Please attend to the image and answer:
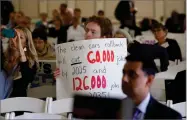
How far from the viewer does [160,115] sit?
1.56 m

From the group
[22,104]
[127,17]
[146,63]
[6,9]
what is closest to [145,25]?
[127,17]

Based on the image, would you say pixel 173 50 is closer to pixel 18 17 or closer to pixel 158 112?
pixel 18 17

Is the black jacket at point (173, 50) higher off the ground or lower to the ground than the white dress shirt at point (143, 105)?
lower

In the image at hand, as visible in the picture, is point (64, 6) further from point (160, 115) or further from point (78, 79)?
point (160, 115)

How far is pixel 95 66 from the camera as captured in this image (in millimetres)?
2182

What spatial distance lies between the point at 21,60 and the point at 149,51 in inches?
33.7

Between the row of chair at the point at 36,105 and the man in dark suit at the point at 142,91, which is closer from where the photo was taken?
the man in dark suit at the point at 142,91

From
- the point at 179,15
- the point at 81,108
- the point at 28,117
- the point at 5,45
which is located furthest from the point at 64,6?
the point at 81,108

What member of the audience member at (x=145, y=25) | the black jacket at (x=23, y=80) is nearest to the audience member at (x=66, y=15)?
the audience member at (x=145, y=25)

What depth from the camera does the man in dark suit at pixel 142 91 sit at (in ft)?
5.12

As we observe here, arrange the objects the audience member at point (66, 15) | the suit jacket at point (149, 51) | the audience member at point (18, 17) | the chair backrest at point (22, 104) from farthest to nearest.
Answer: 1. the audience member at point (66, 15)
2. the audience member at point (18, 17)
3. the chair backrest at point (22, 104)
4. the suit jacket at point (149, 51)

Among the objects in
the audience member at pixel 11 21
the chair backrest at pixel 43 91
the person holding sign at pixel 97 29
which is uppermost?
the person holding sign at pixel 97 29

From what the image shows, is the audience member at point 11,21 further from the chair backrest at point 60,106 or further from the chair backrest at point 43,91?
the chair backrest at point 60,106

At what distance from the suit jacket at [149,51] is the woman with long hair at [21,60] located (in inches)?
23.2
